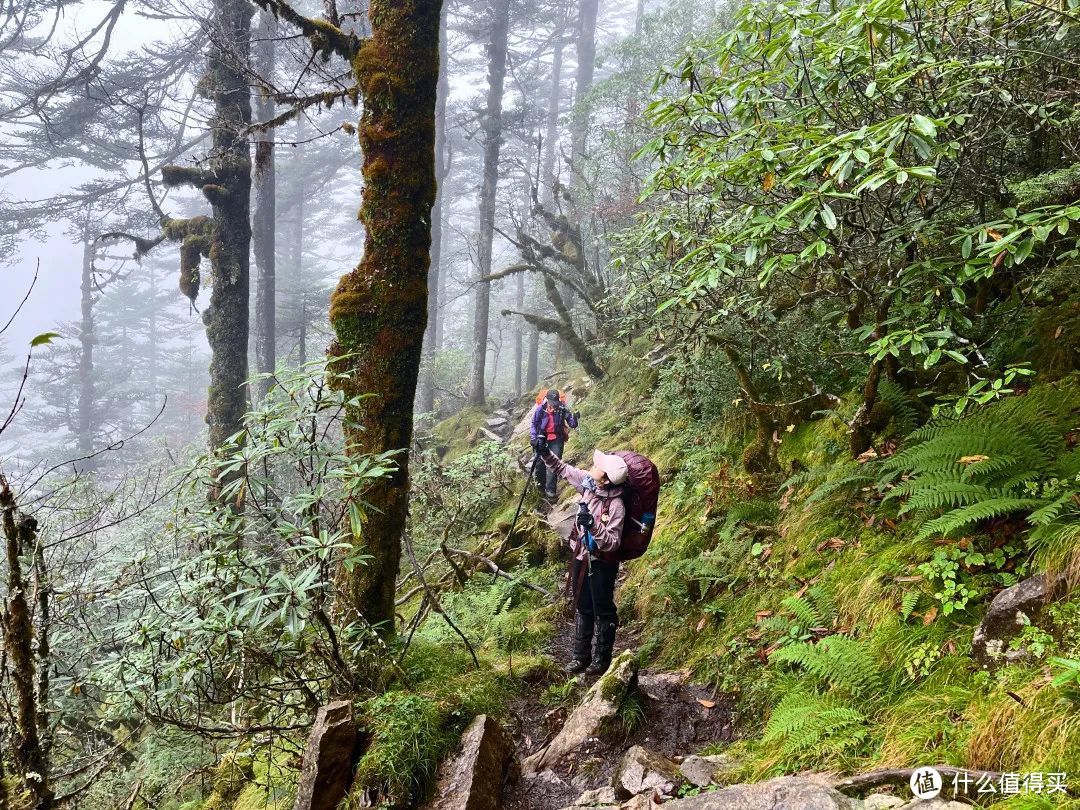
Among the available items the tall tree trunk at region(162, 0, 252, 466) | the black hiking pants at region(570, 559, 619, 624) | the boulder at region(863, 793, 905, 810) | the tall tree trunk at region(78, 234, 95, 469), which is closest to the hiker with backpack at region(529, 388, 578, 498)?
the black hiking pants at region(570, 559, 619, 624)

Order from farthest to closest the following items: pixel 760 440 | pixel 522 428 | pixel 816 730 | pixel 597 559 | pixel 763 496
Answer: pixel 522 428
pixel 760 440
pixel 763 496
pixel 597 559
pixel 816 730

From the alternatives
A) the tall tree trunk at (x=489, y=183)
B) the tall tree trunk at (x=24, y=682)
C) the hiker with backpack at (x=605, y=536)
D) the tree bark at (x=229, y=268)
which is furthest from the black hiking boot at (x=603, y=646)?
the tall tree trunk at (x=489, y=183)

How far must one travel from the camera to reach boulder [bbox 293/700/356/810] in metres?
3.01

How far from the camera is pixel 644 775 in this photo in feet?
10.5

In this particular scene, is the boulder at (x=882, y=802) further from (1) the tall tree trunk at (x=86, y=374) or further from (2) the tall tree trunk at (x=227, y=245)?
(1) the tall tree trunk at (x=86, y=374)

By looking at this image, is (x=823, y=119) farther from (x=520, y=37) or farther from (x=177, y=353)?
(x=177, y=353)

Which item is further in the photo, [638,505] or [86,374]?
[86,374]

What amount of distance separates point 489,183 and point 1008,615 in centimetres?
1861

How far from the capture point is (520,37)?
26.2 metres

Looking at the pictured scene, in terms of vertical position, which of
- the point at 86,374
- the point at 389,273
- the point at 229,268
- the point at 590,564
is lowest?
the point at 590,564

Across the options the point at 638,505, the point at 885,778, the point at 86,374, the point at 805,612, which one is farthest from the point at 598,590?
the point at 86,374

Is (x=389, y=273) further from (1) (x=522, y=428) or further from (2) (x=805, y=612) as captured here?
(1) (x=522, y=428)

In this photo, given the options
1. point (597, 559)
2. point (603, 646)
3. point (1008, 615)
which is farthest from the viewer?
point (603, 646)

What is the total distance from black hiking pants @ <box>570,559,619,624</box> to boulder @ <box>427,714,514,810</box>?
5.20 ft
